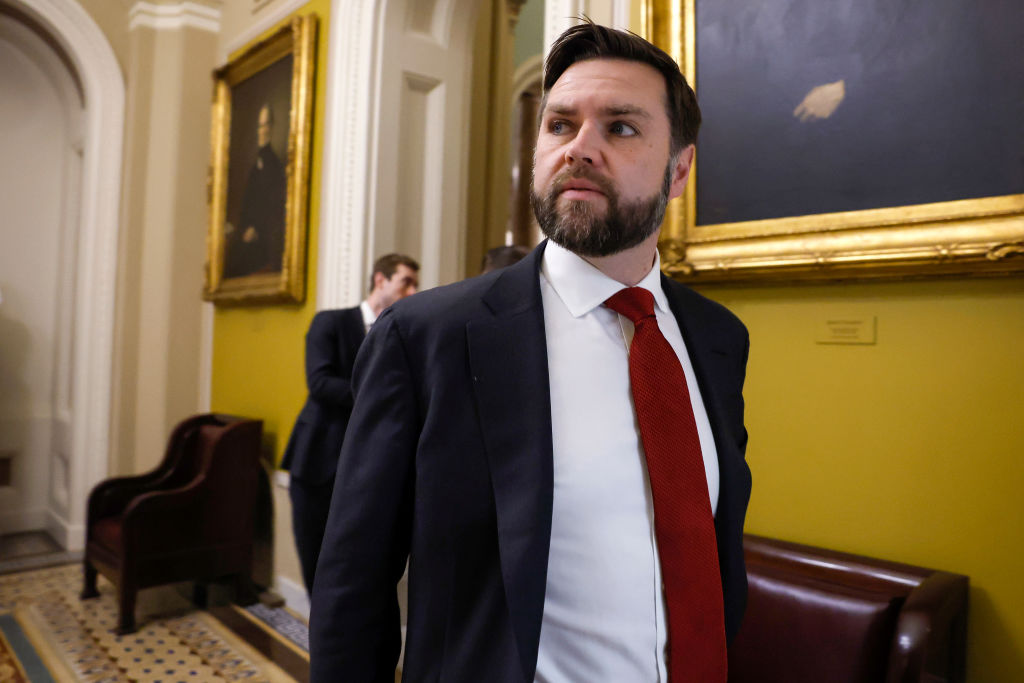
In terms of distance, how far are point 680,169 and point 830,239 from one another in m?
0.91

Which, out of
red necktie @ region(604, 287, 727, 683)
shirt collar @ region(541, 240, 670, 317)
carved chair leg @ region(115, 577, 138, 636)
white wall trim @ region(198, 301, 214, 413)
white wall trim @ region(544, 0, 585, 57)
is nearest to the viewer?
red necktie @ region(604, 287, 727, 683)

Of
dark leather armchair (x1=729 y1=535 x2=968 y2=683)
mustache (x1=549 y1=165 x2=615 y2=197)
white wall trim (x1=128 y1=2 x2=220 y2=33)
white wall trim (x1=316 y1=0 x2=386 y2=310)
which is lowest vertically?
dark leather armchair (x1=729 y1=535 x2=968 y2=683)

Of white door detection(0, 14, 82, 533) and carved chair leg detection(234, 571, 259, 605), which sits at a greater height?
white door detection(0, 14, 82, 533)

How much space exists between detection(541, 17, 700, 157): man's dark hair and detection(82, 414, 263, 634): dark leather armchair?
3837 mm

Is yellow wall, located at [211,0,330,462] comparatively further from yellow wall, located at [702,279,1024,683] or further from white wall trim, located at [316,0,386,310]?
yellow wall, located at [702,279,1024,683]

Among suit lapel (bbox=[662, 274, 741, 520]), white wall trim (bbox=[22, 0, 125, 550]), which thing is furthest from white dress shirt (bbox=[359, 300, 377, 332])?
white wall trim (bbox=[22, 0, 125, 550])

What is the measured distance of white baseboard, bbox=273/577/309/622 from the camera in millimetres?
4488

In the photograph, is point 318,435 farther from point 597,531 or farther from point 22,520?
point 22,520

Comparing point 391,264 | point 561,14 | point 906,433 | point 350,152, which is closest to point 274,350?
point 350,152

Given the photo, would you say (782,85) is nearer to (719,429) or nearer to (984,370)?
(984,370)

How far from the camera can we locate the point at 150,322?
234 inches

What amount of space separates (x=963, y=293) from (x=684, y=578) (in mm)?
1295

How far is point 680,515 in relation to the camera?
3.90ft

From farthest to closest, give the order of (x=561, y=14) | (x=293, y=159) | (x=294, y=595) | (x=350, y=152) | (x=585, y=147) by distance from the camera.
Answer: (x=293, y=159), (x=294, y=595), (x=350, y=152), (x=561, y=14), (x=585, y=147)
